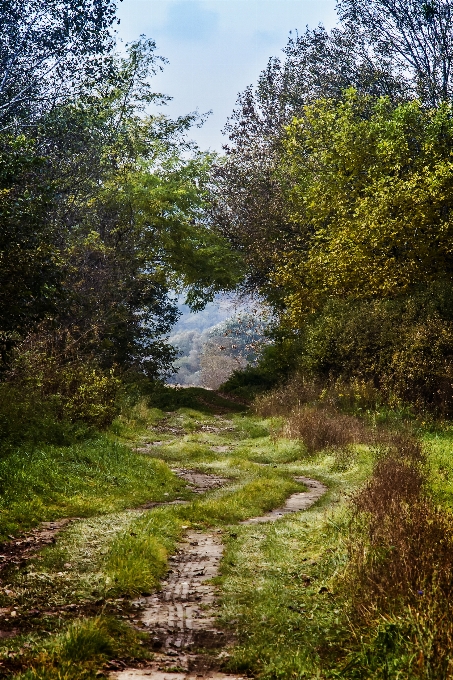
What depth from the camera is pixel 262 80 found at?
128 ft

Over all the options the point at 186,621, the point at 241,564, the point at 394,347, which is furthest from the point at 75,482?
the point at 394,347

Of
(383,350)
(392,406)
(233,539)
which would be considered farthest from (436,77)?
(233,539)

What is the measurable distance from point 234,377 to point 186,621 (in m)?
34.8

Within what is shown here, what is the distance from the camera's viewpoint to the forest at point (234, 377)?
5.71 meters

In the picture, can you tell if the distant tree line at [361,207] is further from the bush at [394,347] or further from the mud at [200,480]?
the mud at [200,480]

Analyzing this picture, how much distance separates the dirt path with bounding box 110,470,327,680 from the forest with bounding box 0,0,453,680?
4cm

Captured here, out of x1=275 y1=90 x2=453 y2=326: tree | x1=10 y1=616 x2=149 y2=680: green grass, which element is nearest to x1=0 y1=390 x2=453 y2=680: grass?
x1=10 y1=616 x2=149 y2=680: green grass

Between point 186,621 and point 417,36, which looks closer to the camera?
point 186,621

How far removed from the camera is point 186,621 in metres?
6.16

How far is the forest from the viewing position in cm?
571

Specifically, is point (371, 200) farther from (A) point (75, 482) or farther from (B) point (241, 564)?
(B) point (241, 564)

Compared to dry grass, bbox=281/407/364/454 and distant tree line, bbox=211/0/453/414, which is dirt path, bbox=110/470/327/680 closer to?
dry grass, bbox=281/407/364/454

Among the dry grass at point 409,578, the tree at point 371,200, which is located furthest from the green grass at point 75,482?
the tree at point 371,200

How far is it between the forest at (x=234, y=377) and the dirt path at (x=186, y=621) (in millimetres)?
38
